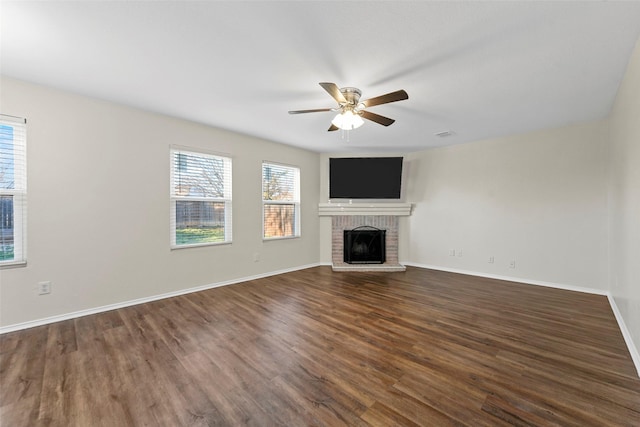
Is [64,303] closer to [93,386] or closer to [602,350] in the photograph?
[93,386]

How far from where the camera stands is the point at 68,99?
2.82 m

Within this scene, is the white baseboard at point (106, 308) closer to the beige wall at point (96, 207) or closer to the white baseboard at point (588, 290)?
the beige wall at point (96, 207)

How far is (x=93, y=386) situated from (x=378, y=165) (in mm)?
5137

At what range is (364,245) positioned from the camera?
5.62 metres

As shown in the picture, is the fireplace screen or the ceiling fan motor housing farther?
the fireplace screen

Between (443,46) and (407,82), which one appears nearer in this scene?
(443,46)

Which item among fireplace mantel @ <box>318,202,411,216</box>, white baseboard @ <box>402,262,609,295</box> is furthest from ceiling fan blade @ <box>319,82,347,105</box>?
white baseboard @ <box>402,262,609,295</box>

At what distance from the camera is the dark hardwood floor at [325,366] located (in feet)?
4.89

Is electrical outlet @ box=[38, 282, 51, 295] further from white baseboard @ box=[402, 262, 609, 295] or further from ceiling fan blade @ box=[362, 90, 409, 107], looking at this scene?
white baseboard @ box=[402, 262, 609, 295]

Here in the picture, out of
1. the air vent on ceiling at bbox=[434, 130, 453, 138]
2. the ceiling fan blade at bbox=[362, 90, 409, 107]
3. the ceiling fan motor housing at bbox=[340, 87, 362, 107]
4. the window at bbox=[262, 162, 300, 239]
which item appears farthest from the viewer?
the window at bbox=[262, 162, 300, 239]

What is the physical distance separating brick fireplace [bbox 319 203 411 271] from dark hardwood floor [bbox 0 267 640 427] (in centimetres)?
233

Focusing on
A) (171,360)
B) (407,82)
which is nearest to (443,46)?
(407,82)

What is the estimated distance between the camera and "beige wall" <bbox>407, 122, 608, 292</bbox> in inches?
148

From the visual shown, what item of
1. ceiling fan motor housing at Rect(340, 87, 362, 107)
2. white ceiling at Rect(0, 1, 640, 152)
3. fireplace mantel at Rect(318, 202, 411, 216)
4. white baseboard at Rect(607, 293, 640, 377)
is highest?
white ceiling at Rect(0, 1, 640, 152)
